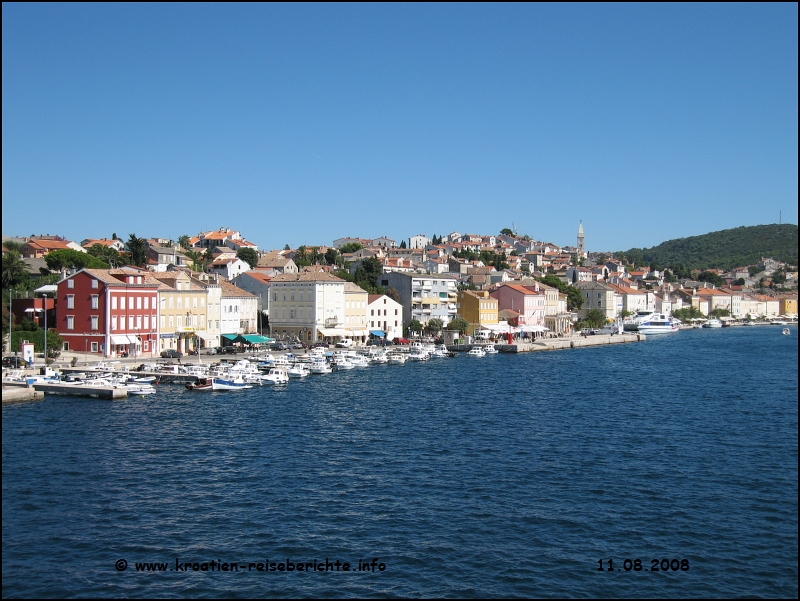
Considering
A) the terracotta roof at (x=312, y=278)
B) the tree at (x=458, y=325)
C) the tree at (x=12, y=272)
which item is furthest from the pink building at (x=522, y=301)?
the tree at (x=12, y=272)

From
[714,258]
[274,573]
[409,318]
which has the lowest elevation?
[274,573]

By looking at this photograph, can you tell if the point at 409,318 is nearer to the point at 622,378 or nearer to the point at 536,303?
the point at 536,303

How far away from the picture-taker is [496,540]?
13.7m

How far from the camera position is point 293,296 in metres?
51.9

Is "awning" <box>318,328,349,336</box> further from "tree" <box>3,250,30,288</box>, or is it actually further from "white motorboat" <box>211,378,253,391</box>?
"tree" <box>3,250,30,288</box>

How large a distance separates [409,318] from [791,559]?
49.1 m

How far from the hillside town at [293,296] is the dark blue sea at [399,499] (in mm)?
4521

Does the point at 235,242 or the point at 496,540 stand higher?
the point at 235,242

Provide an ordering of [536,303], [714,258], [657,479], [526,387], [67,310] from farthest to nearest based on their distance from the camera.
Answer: [714,258], [536,303], [67,310], [526,387], [657,479]

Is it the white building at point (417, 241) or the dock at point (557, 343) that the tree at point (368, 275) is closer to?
the dock at point (557, 343)

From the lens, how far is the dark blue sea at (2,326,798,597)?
12148mm

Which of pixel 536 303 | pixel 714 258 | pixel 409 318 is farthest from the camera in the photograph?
pixel 714 258

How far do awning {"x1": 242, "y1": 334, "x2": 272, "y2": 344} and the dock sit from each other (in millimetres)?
14567

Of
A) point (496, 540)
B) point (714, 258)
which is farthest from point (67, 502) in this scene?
point (714, 258)
